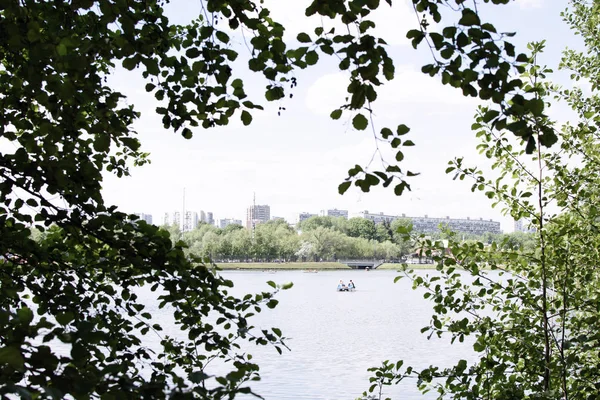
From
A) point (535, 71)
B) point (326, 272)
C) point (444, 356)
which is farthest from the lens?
point (326, 272)

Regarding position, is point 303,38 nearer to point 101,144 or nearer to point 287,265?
point 101,144

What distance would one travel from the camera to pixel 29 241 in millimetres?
2576

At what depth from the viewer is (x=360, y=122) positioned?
1860 millimetres

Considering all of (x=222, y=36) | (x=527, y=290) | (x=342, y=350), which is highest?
(x=222, y=36)

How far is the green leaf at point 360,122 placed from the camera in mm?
1851

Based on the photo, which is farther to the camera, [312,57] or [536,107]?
[312,57]

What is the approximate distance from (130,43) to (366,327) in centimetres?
2915

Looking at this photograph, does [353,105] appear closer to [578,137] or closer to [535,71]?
[535,71]

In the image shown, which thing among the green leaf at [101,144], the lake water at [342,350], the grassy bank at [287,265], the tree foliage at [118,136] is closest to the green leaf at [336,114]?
the tree foliage at [118,136]

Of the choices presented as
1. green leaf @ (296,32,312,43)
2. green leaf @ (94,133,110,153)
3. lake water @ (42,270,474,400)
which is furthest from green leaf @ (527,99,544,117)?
lake water @ (42,270,474,400)

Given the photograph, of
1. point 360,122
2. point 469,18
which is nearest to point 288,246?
point 360,122

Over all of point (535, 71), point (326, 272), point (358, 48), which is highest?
point (535, 71)

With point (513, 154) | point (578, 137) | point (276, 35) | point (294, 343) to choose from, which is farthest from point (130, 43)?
point (294, 343)

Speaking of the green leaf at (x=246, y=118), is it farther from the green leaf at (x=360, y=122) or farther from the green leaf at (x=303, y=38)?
the green leaf at (x=360, y=122)
